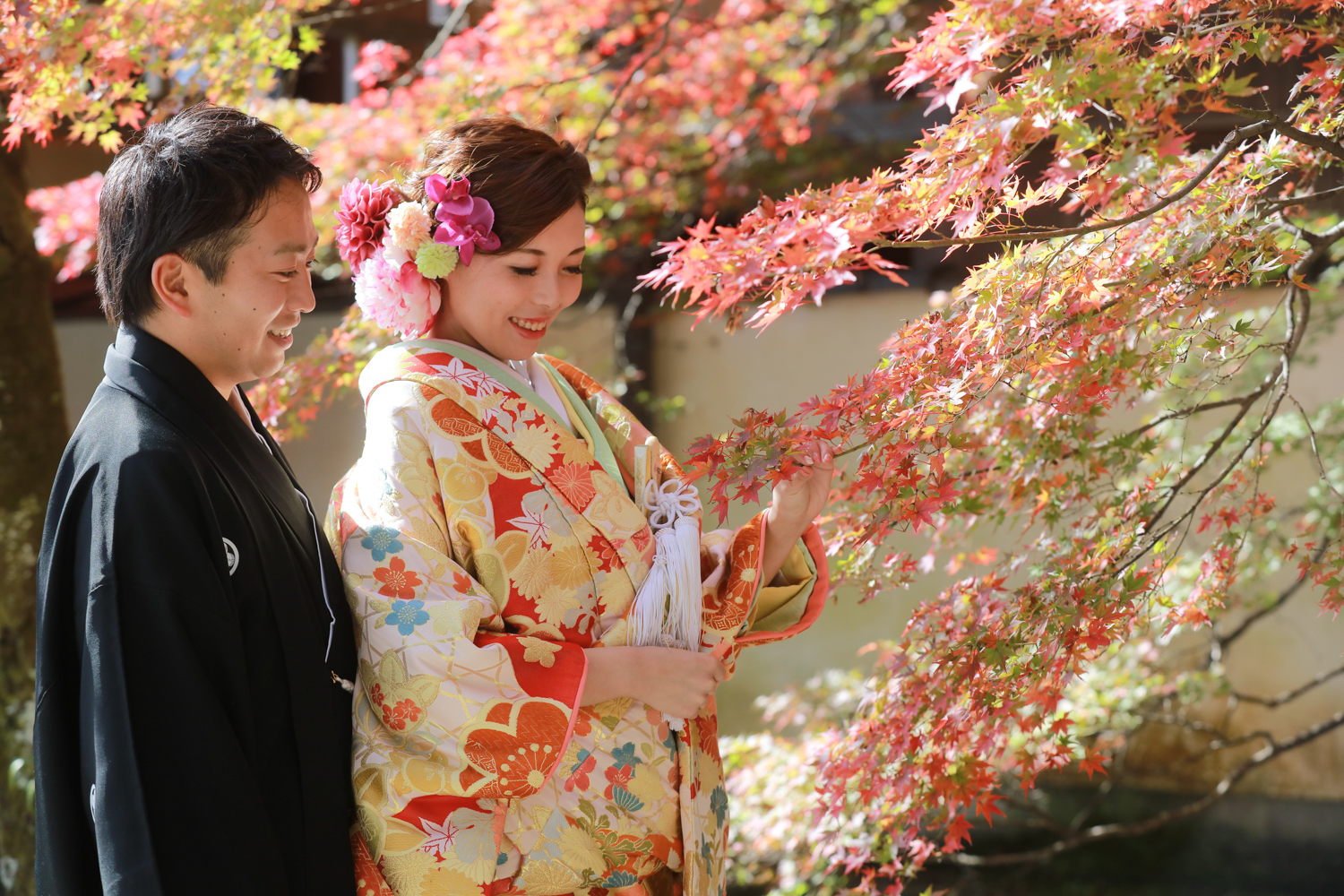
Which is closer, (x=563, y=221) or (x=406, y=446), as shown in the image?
(x=406, y=446)

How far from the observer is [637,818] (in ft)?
6.44

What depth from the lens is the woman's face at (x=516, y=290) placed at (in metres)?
2.01

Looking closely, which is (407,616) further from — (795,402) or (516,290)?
(795,402)

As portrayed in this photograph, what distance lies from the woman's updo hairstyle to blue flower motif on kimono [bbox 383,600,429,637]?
644 mm

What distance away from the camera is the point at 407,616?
71.2 inches

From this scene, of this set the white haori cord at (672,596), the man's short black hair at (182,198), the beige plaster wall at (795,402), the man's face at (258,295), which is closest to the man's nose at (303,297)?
the man's face at (258,295)

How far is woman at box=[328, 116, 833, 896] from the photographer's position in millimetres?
1813

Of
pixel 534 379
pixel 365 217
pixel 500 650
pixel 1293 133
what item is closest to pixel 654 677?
pixel 500 650

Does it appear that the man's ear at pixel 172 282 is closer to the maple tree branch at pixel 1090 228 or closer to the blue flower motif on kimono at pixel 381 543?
the blue flower motif on kimono at pixel 381 543

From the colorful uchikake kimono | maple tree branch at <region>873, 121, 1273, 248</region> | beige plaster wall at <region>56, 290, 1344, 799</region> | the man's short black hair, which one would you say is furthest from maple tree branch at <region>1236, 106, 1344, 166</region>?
beige plaster wall at <region>56, 290, 1344, 799</region>

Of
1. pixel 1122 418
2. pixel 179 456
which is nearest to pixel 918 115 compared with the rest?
pixel 1122 418

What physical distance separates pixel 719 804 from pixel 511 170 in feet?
4.14

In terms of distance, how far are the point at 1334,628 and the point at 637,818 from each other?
397cm

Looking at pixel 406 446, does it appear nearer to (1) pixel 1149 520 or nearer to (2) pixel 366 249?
(2) pixel 366 249
